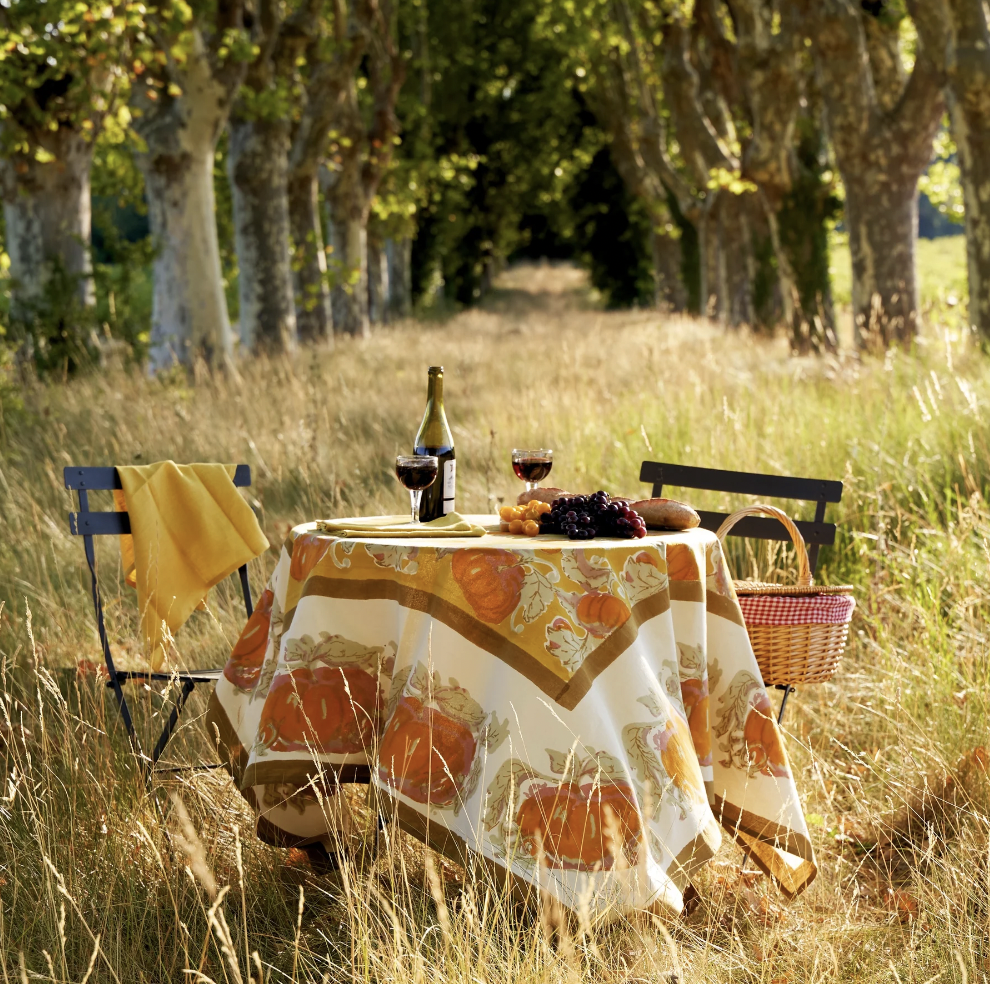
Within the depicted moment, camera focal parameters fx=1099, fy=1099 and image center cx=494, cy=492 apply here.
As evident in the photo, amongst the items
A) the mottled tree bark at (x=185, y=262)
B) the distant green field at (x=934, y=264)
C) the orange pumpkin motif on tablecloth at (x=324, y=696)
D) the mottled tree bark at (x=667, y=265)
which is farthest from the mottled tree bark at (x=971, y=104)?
the mottled tree bark at (x=667, y=265)

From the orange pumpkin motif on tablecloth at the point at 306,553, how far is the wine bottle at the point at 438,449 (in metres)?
0.46

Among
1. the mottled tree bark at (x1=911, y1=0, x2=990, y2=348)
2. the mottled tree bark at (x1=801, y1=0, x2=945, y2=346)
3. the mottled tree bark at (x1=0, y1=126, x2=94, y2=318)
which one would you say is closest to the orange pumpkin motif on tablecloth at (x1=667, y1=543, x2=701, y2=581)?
the mottled tree bark at (x1=911, y1=0, x2=990, y2=348)

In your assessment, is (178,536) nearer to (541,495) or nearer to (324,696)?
(324,696)

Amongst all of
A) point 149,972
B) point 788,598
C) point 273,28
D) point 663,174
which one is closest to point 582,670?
point 788,598

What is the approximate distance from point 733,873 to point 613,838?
1.02 metres

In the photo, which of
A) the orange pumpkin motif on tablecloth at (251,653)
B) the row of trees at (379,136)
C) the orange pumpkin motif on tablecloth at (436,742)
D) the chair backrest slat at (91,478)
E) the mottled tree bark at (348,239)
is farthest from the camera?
the mottled tree bark at (348,239)

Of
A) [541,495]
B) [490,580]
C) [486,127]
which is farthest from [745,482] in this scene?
[486,127]

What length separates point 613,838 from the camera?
2.43m

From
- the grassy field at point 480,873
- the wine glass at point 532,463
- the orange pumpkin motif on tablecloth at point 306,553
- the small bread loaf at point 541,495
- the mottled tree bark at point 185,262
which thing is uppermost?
the mottled tree bark at point 185,262

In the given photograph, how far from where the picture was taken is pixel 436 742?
8.80ft

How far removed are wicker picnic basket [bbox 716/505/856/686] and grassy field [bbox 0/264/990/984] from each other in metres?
0.36

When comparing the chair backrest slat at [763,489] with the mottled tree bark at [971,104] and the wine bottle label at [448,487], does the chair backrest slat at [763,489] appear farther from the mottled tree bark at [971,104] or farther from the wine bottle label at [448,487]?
the mottled tree bark at [971,104]

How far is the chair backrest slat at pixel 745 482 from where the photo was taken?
387cm

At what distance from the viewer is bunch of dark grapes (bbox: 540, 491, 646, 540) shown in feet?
9.50
